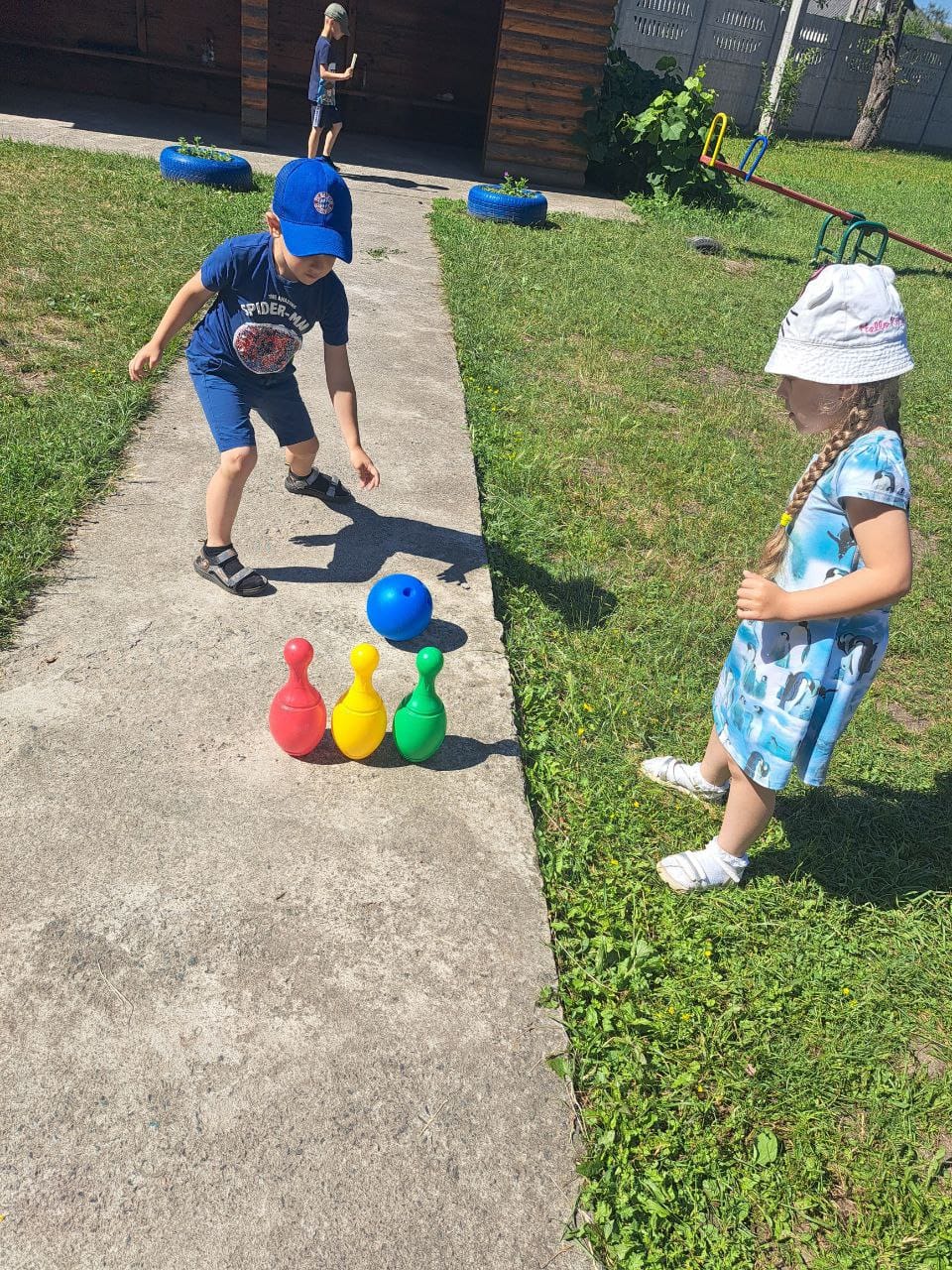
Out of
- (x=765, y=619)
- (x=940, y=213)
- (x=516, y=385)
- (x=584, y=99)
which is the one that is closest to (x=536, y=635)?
(x=765, y=619)

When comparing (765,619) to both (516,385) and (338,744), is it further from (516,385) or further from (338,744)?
(516,385)

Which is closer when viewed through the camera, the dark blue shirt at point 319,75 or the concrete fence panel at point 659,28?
the dark blue shirt at point 319,75

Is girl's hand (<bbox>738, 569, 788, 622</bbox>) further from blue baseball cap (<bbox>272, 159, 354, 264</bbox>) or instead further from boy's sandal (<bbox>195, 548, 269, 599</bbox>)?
boy's sandal (<bbox>195, 548, 269, 599</bbox>)

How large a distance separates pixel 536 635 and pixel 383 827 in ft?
4.15

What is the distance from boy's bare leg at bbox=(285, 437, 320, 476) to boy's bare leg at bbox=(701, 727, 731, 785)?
2.04m

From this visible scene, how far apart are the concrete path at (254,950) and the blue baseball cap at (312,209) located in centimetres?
116

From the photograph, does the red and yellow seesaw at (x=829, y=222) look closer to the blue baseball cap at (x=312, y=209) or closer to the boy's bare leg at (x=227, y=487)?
the blue baseball cap at (x=312, y=209)

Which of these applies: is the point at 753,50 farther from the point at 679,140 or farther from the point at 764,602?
the point at 764,602

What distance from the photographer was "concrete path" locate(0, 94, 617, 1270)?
1755mm

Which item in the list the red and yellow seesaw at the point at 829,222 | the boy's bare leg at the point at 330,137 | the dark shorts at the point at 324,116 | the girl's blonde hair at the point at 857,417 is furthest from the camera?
the boy's bare leg at the point at 330,137

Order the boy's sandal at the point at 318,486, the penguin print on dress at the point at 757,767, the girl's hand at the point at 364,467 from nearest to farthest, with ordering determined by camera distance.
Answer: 1. the penguin print on dress at the point at 757,767
2. the girl's hand at the point at 364,467
3. the boy's sandal at the point at 318,486

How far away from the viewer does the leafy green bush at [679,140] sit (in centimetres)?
1147

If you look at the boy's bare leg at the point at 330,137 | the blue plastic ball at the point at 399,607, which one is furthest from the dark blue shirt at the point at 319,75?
the blue plastic ball at the point at 399,607

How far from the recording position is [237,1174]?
5.85 ft
